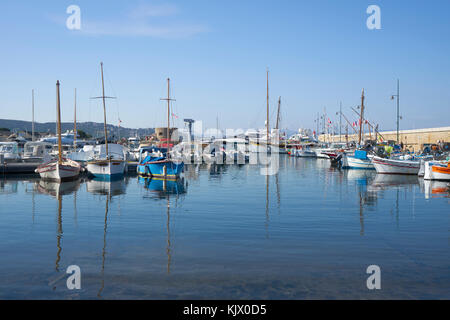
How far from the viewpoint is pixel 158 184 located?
34844 mm

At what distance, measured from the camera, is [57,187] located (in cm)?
3253

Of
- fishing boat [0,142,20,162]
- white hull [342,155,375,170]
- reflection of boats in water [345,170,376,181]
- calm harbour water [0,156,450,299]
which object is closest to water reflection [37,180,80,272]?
calm harbour water [0,156,450,299]

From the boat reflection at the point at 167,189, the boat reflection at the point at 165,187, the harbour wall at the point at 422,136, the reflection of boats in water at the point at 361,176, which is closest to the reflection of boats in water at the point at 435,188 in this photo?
the reflection of boats in water at the point at 361,176

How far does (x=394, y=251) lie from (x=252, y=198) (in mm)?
13591

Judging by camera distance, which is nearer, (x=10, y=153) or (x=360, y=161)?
(x=360, y=161)

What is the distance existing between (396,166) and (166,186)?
25.6 m

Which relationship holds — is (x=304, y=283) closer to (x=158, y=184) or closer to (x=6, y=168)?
(x=158, y=184)

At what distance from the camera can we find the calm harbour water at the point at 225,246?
9.43 meters

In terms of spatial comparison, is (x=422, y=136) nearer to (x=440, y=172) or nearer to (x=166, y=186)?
(x=440, y=172)

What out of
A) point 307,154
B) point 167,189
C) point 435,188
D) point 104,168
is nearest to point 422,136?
point 307,154
